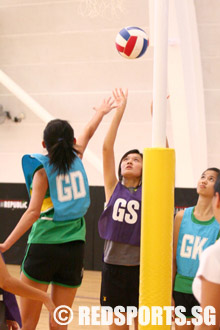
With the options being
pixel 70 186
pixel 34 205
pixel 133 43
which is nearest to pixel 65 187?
pixel 70 186

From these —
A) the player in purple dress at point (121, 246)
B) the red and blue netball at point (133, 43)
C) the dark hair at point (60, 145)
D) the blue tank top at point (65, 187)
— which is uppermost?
the red and blue netball at point (133, 43)

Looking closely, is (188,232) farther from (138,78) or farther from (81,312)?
(138,78)

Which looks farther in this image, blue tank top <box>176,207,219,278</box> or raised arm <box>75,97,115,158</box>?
raised arm <box>75,97,115,158</box>

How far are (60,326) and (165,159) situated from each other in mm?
1263

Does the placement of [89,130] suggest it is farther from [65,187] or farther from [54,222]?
[54,222]

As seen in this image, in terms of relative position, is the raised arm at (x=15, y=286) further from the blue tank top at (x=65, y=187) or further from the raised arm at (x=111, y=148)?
the raised arm at (x=111, y=148)

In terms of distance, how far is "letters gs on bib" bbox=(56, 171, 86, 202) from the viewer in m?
3.39

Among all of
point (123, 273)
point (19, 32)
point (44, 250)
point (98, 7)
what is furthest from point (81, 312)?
point (19, 32)

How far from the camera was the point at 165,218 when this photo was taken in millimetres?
3232

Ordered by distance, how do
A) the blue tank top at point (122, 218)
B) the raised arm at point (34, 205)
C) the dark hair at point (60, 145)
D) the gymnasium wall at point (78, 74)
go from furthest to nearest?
the gymnasium wall at point (78, 74) < the blue tank top at point (122, 218) < the dark hair at point (60, 145) < the raised arm at point (34, 205)

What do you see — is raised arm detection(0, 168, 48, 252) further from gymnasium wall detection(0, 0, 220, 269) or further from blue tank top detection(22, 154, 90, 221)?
gymnasium wall detection(0, 0, 220, 269)

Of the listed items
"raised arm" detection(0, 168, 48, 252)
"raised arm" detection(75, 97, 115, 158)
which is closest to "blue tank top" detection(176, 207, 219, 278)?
"raised arm" detection(75, 97, 115, 158)

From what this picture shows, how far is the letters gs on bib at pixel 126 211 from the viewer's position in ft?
12.3

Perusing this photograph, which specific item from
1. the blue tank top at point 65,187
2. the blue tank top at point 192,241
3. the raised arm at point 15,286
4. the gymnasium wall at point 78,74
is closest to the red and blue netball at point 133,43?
the blue tank top at point 65,187
